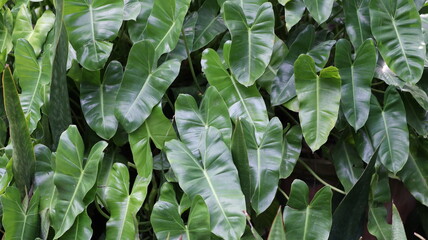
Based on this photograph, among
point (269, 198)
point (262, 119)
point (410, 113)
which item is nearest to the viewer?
point (269, 198)

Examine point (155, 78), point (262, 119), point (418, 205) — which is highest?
point (155, 78)

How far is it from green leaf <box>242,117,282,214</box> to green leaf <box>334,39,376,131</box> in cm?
22

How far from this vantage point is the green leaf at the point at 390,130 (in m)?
1.45

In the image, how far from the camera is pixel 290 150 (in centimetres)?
151

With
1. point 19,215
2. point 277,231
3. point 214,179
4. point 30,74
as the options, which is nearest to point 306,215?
point 277,231

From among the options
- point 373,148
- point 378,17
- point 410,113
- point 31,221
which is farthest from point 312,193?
point 31,221

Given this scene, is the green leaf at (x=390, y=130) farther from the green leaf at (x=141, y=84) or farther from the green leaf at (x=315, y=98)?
the green leaf at (x=141, y=84)

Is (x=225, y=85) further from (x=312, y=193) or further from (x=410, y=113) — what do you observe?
(x=410, y=113)

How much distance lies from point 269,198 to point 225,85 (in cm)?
34

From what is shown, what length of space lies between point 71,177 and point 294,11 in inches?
30.5

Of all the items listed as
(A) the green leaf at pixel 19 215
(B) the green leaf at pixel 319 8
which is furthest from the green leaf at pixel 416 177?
(A) the green leaf at pixel 19 215

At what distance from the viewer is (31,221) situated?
1.39m

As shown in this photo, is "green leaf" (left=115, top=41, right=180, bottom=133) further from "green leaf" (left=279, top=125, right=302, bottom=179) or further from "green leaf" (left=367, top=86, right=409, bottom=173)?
"green leaf" (left=367, top=86, right=409, bottom=173)

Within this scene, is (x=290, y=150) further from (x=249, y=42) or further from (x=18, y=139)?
(x=18, y=139)
